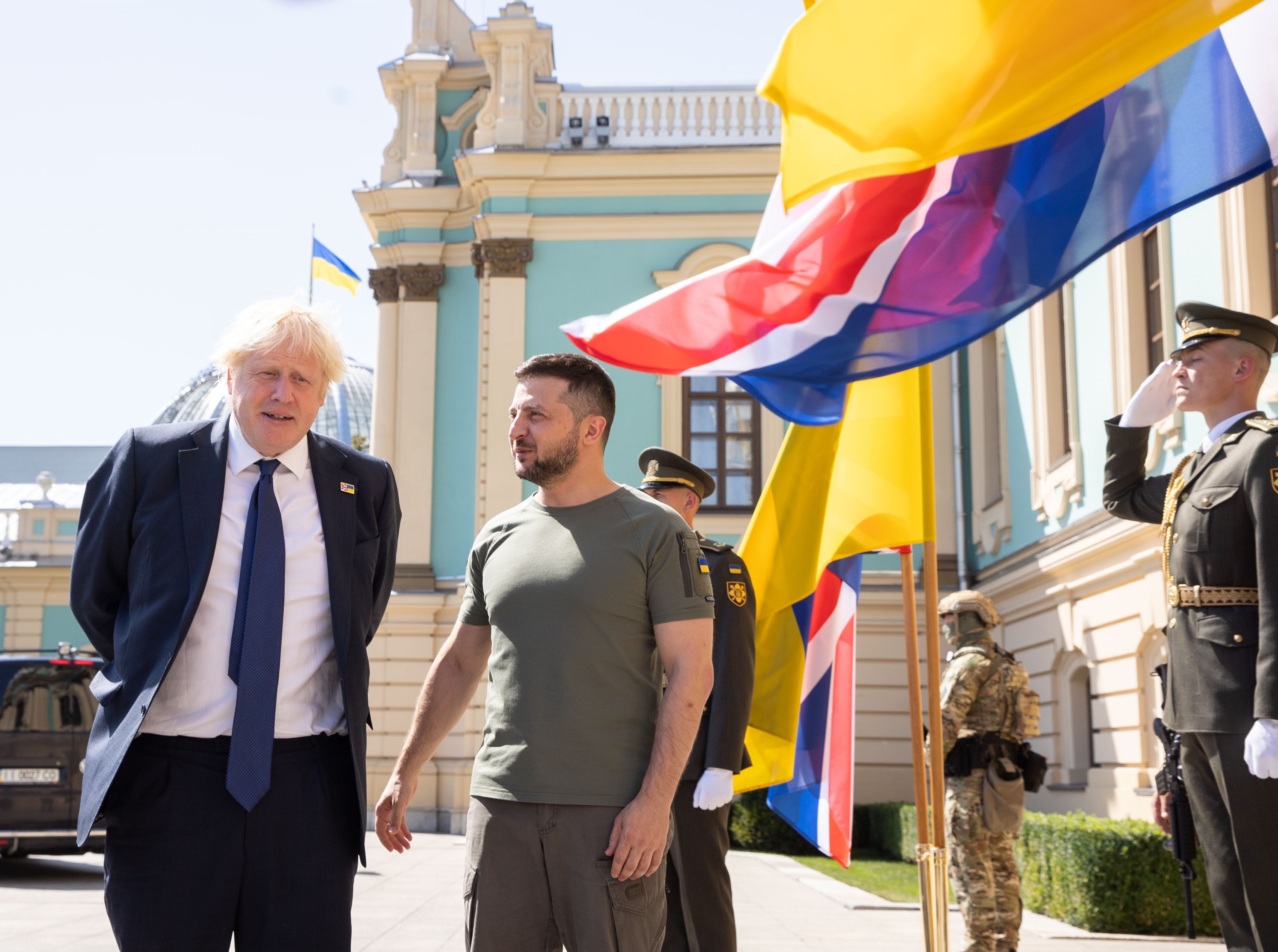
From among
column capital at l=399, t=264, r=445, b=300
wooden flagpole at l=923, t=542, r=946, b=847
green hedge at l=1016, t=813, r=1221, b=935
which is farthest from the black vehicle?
column capital at l=399, t=264, r=445, b=300

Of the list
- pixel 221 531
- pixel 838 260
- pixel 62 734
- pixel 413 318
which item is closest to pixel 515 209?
pixel 413 318

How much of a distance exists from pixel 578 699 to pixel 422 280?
1975 centimetres

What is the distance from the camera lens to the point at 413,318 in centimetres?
2212

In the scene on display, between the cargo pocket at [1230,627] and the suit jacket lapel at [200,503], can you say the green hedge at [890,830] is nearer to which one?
the cargo pocket at [1230,627]

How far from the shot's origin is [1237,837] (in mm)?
3740

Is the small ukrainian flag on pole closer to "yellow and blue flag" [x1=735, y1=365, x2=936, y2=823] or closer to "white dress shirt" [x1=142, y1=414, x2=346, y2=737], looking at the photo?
"yellow and blue flag" [x1=735, y1=365, x2=936, y2=823]

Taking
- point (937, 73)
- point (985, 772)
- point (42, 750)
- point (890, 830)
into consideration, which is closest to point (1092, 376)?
point (890, 830)

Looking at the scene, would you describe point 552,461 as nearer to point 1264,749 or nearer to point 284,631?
point 284,631

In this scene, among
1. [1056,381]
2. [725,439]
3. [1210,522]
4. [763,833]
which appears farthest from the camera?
[725,439]

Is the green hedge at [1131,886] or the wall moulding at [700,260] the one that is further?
the wall moulding at [700,260]

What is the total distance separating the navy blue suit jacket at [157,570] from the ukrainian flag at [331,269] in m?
21.4

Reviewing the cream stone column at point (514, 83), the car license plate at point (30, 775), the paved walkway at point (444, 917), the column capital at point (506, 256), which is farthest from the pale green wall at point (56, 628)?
the car license plate at point (30, 775)

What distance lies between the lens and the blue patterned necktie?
303cm

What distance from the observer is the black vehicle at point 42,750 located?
35.5 feet
